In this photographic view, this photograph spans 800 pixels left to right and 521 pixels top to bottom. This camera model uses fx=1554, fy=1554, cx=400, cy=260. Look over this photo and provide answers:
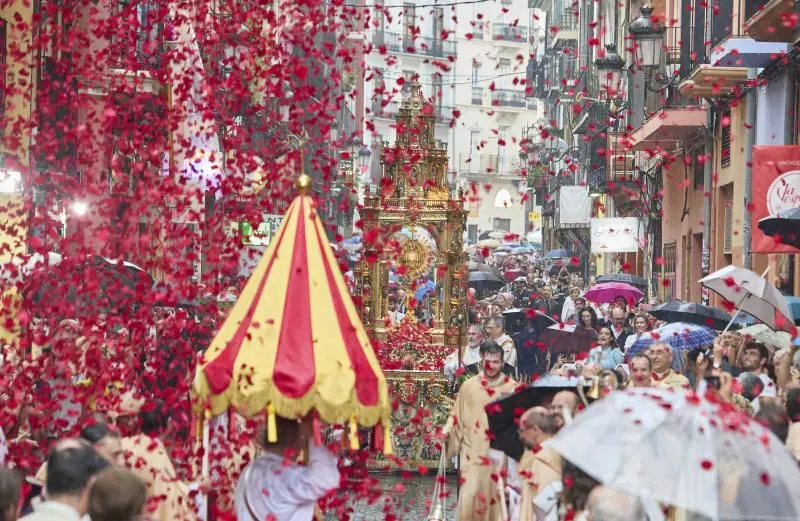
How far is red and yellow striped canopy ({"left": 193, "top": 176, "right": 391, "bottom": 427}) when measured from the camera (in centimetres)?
812

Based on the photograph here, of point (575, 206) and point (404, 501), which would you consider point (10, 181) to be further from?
point (575, 206)

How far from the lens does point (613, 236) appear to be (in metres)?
31.4

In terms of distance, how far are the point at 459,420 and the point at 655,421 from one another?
6.73m

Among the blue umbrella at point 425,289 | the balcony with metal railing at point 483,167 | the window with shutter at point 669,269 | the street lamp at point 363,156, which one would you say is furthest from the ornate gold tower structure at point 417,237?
the balcony with metal railing at point 483,167

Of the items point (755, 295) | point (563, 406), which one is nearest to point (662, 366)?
point (755, 295)

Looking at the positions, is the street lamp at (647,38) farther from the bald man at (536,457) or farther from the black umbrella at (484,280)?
the bald man at (536,457)

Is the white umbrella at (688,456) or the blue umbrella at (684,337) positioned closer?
the white umbrella at (688,456)

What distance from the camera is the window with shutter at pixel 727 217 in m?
24.7

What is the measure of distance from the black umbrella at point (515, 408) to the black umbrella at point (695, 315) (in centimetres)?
665

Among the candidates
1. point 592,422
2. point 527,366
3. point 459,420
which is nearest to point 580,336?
point 527,366

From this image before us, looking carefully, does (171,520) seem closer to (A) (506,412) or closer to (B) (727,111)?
(A) (506,412)

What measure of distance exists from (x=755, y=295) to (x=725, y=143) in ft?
36.3

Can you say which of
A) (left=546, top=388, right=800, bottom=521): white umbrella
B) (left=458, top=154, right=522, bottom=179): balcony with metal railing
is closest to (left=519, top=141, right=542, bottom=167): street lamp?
(left=546, top=388, right=800, bottom=521): white umbrella

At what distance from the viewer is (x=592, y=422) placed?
664cm
